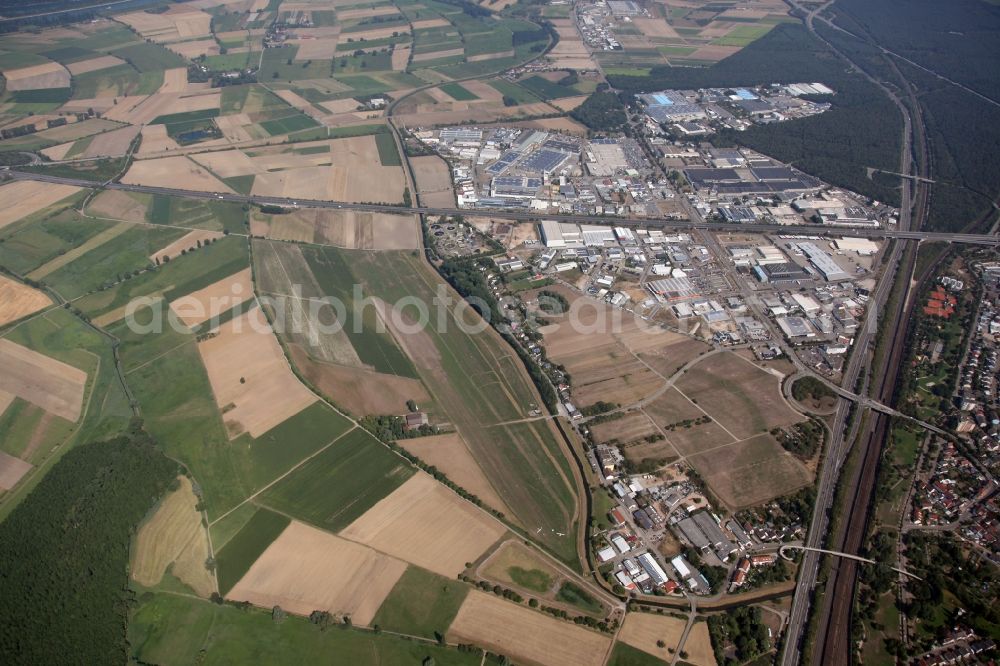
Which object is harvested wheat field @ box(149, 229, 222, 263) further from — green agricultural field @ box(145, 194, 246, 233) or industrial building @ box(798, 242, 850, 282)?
industrial building @ box(798, 242, 850, 282)

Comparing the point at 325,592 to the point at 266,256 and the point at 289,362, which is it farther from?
the point at 266,256

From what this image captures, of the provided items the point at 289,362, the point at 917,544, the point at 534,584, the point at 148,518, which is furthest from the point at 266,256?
the point at 917,544

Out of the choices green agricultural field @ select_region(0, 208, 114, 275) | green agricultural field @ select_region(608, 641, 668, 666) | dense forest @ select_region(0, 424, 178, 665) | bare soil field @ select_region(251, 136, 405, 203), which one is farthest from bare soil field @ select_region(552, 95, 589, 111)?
green agricultural field @ select_region(608, 641, 668, 666)

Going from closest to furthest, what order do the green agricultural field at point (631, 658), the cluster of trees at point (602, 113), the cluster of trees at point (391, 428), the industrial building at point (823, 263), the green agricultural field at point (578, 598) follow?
the green agricultural field at point (631, 658) < the green agricultural field at point (578, 598) < the cluster of trees at point (391, 428) < the industrial building at point (823, 263) < the cluster of trees at point (602, 113)

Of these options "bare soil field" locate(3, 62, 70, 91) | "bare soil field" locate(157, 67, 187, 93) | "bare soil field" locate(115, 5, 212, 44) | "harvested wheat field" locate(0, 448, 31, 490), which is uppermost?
"bare soil field" locate(115, 5, 212, 44)

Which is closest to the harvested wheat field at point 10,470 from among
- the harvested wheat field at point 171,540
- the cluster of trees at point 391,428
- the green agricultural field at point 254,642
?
the harvested wheat field at point 171,540

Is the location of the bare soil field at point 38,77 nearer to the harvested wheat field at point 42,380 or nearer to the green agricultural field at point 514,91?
the green agricultural field at point 514,91

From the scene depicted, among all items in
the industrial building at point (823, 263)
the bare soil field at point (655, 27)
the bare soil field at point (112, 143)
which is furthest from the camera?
the bare soil field at point (655, 27)
